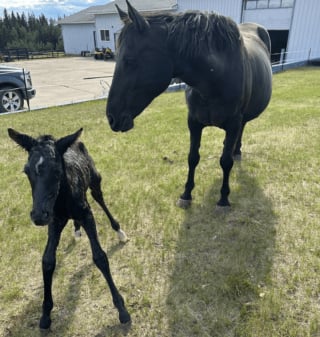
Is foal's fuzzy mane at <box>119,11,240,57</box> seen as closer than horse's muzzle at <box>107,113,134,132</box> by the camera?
Yes

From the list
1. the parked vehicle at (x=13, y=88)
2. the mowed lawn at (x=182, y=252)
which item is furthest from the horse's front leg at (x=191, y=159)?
the parked vehicle at (x=13, y=88)

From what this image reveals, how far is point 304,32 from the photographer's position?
757 inches

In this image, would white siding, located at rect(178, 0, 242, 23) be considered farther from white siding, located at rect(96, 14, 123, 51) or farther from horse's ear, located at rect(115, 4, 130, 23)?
horse's ear, located at rect(115, 4, 130, 23)

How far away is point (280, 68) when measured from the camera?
16750 mm

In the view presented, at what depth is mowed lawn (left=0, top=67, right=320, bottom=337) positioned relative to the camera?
7.37 ft

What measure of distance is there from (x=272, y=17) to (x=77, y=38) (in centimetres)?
2610

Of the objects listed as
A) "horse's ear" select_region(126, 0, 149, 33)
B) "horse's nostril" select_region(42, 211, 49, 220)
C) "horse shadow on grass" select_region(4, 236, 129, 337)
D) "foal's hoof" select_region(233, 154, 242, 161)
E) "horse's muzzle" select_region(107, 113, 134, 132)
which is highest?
"horse's ear" select_region(126, 0, 149, 33)

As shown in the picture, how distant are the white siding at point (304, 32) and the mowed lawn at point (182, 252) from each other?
56.3ft

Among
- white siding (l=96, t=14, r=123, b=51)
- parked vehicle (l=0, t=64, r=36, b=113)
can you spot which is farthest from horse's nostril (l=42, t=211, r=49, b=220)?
white siding (l=96, t=14, r=123, b=51)

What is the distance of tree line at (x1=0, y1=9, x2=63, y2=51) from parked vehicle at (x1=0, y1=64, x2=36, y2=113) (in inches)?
1384

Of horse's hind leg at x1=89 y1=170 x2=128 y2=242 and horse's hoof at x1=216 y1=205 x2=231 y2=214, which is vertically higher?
horse's hind leg at x1=89 y1=170 x2=128 y2=242

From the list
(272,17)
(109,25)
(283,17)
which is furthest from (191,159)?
(109,25)

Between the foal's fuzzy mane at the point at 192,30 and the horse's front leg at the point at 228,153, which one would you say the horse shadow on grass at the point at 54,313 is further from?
the foal's fuzzy mane at the point at 192,30

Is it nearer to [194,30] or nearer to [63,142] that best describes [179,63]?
[194,30]
